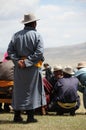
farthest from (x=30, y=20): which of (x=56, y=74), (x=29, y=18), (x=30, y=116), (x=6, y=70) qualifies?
(x=56, y=74)

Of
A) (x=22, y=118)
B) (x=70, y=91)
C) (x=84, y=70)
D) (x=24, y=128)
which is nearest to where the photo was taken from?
(x=24, y=128)

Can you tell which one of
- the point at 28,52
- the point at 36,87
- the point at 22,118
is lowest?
the point at 22,118

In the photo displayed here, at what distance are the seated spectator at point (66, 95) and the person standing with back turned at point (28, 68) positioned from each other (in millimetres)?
1775

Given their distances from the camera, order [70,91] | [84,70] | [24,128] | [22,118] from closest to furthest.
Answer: [24,128], [22,118], [70,91], [84,70]

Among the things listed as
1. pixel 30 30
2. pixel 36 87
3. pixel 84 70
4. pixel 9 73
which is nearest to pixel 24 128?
pixel 36 87

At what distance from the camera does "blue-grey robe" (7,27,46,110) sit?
10453 millimetres

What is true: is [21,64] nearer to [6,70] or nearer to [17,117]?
[17,117]

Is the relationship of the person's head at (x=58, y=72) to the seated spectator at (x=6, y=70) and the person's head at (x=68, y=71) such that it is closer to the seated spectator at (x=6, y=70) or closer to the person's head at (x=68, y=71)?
the person's head at (x=68, y=71)

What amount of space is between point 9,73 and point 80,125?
2.66m

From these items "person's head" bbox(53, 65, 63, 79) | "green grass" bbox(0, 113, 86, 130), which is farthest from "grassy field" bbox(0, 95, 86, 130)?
"person's head" bbox(53, 65, 63, 79)

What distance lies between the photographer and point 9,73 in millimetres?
12453

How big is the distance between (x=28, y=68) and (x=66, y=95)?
6.94 ft

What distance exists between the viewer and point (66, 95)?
40.5 ft

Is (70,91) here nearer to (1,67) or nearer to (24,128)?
(1,67)
